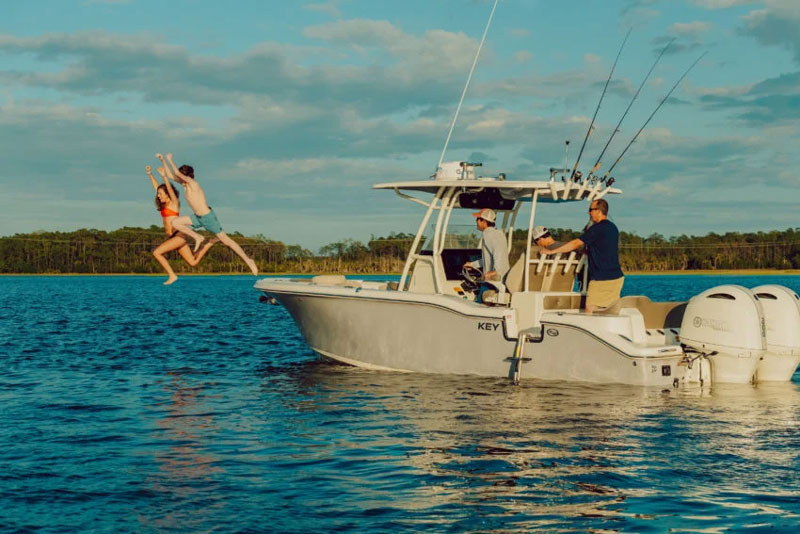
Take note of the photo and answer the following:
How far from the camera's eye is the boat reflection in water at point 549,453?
6.68 metres

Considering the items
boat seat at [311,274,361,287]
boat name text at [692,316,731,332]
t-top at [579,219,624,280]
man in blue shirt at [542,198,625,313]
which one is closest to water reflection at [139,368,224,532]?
boat seat at [311,274,361,287]

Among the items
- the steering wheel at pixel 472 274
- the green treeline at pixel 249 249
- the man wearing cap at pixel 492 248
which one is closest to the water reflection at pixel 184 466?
the steering wheel at pixel 472 274

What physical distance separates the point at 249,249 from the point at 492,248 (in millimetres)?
85077

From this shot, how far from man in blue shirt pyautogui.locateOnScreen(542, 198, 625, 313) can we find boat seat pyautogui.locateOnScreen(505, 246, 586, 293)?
50 centimetres

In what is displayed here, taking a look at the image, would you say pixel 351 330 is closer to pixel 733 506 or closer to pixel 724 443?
pixel 724 443

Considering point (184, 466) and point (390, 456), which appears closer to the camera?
point (184, 466)

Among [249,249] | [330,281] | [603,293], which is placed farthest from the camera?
[249,249]

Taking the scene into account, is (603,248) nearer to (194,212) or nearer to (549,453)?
(549,453)

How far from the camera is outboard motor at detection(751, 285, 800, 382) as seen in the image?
1124cm

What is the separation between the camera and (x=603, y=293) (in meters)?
12.0

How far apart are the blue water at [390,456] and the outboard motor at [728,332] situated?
0.30 metres

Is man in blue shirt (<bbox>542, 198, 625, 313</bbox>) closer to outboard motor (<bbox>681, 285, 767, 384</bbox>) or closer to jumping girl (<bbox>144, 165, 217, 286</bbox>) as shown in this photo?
outboard motor (<bbox>681, 285, 767, 384</bbox>)

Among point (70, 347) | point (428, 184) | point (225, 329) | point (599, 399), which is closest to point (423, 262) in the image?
point (428, 184)

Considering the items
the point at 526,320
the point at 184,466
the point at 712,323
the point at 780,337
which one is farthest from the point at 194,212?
the point at 780,337
